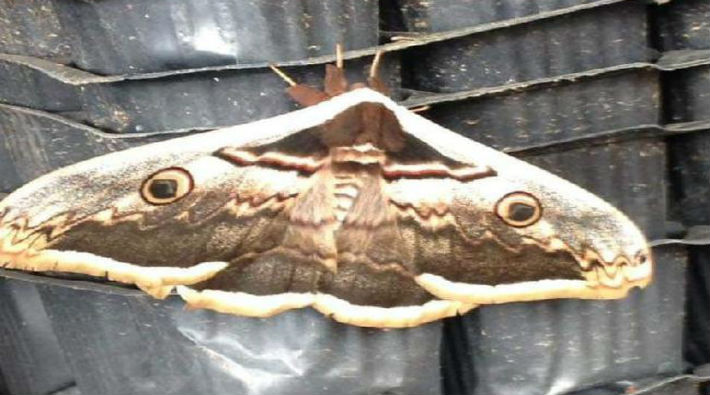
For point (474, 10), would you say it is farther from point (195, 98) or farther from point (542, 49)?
point (195, 98)

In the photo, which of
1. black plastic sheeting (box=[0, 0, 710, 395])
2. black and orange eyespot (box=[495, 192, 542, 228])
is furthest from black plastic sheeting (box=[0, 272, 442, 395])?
black and orange eyespot (box=[495, 192, 542, 228])

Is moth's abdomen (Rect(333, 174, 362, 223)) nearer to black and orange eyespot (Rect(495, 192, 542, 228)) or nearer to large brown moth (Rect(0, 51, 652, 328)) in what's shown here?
large brown moth (Rect(0, 51, 652, 328))

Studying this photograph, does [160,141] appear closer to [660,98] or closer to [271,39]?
[271,39]

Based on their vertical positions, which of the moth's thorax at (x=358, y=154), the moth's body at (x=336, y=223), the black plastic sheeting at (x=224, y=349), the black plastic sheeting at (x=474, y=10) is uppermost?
the black plastic sheeting at (x=474, y=10)

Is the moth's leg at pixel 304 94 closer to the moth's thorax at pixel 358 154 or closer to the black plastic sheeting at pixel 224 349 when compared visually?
the moth's thorax at pixel 358 154

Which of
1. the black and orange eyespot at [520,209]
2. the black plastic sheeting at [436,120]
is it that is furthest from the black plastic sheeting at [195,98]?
the black and orange eyespot at [520,209]

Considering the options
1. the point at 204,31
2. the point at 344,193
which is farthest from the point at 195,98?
the point at 344,193
